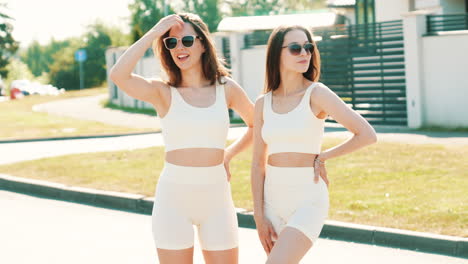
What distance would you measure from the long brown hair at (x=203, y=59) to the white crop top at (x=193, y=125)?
0.18 metres

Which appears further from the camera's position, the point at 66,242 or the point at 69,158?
the point at 69,158

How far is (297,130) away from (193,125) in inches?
22.3

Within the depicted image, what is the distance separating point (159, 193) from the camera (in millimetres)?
4535

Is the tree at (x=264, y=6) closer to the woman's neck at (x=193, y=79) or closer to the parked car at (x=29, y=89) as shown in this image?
the parked car at (x=29, y=89)

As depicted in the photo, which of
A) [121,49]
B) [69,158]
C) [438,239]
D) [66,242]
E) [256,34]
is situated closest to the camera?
[438,239]

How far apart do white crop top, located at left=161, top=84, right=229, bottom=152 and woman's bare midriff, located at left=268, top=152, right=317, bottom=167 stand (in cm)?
36

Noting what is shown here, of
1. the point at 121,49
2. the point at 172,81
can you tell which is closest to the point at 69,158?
the point at 172,81

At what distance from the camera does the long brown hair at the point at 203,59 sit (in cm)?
470

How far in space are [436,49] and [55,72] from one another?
51.6 meters

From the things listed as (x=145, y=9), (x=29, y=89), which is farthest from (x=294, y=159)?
(x=145, y=9)

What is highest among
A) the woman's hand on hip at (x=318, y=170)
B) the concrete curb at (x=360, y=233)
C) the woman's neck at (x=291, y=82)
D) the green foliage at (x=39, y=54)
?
the green foliage at (x=39, y=54)

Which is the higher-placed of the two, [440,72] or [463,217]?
[440,72]

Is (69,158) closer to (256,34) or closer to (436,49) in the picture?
(436,49)

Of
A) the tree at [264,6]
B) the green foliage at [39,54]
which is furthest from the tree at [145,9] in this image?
the green foliage at [39,54]
